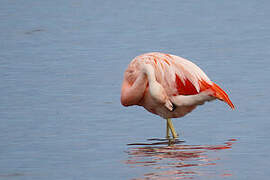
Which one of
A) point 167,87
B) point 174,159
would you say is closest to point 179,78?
point 167,87

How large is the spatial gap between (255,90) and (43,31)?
268 inches

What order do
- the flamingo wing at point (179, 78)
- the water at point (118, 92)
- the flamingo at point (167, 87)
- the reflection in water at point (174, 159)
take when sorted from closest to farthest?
the reflection in water at point (174, 159), the water at point (118, 92), the flamingo at point (167, 87), the flamingo wing at point (179, 78)

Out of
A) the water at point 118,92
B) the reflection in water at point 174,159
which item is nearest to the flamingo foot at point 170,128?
the water at point 118,92

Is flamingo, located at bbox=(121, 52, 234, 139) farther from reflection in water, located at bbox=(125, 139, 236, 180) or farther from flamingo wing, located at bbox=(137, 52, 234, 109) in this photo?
reflection in water, located at bbox=(125, 139, 236, 180)

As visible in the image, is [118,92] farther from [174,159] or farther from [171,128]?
[174,159]

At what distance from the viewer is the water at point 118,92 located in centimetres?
722

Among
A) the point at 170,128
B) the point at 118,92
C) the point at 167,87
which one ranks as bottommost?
the point at 118,92

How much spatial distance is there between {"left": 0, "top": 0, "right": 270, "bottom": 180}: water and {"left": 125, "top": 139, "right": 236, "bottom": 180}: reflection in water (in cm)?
1

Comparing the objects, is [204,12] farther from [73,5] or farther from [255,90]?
[255,90]

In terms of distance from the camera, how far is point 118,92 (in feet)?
35.0

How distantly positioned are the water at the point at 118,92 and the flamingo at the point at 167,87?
1.10 feet

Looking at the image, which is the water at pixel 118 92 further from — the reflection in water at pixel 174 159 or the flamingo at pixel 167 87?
the flamingo at pixel 167 87

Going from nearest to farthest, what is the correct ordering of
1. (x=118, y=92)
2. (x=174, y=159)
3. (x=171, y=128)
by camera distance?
(x=174, y=159) < (x=171, y=128) < (x=118, y=92)

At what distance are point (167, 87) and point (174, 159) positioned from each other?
4.21ft
